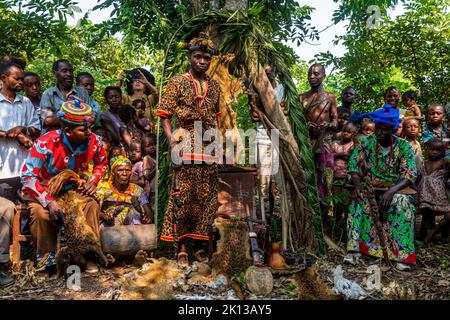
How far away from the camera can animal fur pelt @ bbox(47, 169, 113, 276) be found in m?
4.35

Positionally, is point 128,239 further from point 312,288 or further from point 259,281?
point 312,288

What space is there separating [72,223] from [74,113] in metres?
1.01

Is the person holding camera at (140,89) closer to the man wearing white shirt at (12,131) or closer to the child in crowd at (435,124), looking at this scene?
the man wearing white shirt at (12,131)

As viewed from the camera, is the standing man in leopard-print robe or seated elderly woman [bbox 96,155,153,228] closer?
the standing man in leopard-print robe

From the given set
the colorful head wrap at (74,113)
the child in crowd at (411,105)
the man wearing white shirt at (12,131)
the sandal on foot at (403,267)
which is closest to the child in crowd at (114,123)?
the man wearing white shirt at (12,131)

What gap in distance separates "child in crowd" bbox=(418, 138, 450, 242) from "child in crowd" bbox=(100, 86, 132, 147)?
382 centimetres

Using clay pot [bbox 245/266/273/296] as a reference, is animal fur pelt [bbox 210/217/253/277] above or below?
above

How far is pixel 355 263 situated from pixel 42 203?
3.22m

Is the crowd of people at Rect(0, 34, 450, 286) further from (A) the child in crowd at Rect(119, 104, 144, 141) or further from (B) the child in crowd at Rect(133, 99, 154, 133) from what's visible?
(B) the child in crowd at Rect(133, 99, 154, 133)

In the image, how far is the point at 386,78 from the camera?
8.30 meters

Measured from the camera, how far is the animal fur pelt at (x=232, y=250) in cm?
440

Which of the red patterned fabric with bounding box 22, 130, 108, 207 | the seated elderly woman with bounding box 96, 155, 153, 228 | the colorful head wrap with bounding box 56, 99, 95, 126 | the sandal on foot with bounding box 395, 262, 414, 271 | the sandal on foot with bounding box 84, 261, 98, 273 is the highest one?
the colorful head wrap with bounding box 56, 99, 95, 126

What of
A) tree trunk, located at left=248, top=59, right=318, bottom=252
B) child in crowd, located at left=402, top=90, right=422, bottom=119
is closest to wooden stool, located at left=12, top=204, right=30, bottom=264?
tree trunk, located at left=248, top=59, right=318, bottom=252

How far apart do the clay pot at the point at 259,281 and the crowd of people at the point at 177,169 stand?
0.97 m
